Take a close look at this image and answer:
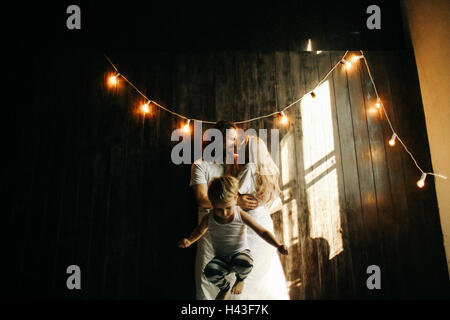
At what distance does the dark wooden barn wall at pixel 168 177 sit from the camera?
2.45m

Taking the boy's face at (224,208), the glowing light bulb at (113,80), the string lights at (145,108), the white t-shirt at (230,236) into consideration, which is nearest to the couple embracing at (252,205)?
the white t-shirt at (230,236)

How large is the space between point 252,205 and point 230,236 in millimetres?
343

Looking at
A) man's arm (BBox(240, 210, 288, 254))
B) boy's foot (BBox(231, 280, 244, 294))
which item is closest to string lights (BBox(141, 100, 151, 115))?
man's arm (BBox(240, 210, 288, 254))

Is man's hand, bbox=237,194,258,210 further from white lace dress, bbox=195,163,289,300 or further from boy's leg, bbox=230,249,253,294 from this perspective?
boy's leg, bbox=230,249,253,294

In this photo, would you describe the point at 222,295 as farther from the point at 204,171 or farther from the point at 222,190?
the point at 204,171

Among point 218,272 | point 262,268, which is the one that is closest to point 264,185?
point 262,268

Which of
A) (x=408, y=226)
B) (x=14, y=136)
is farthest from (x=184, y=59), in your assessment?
(x=408, y=226)

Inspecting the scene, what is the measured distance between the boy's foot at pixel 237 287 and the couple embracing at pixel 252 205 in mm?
41

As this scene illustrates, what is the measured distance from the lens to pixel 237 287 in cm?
221

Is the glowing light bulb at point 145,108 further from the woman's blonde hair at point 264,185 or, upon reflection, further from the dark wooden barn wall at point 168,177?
the woman's blonde hair at point 264,185

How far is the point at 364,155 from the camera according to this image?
2654 mm
